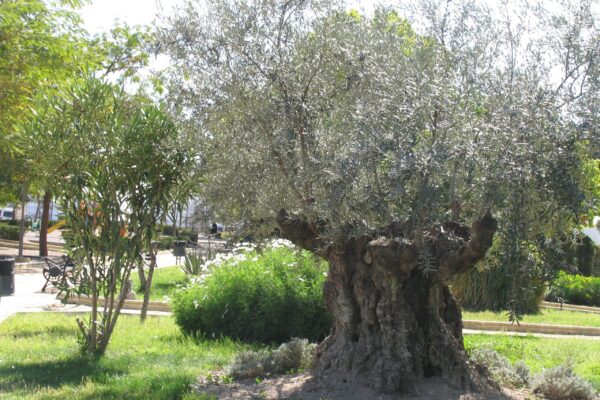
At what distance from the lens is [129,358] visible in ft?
27.9

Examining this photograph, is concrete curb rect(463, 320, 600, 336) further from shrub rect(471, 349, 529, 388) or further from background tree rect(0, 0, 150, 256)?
background tree rect(0, 0, 150, 256)

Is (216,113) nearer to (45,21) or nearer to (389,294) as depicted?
(389,294)

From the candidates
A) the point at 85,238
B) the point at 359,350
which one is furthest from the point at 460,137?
the point at 85,238

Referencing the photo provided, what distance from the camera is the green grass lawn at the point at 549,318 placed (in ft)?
46.3

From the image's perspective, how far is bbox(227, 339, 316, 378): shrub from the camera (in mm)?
7680

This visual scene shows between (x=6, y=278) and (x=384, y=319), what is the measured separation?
494 inches

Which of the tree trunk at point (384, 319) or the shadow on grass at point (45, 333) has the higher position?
the tree trunk at point (384, 319)

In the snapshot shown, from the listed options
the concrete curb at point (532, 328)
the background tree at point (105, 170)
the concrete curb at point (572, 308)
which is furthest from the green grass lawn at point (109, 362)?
the concrete curb at point (572, 308)

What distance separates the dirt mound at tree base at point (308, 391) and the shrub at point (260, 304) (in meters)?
2.43

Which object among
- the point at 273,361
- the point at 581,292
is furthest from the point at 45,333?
the point at 581,292

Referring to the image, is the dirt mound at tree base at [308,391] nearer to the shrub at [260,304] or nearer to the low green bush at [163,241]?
the shrub at [260,304]

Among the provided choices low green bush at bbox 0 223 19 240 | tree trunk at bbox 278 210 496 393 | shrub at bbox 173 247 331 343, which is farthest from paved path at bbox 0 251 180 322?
low green bush at bbox 0 223 19 240

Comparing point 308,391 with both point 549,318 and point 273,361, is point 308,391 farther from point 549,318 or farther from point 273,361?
point 549,318

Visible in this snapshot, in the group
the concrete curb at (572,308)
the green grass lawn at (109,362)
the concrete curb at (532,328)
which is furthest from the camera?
the concrete curb at (572,308)
